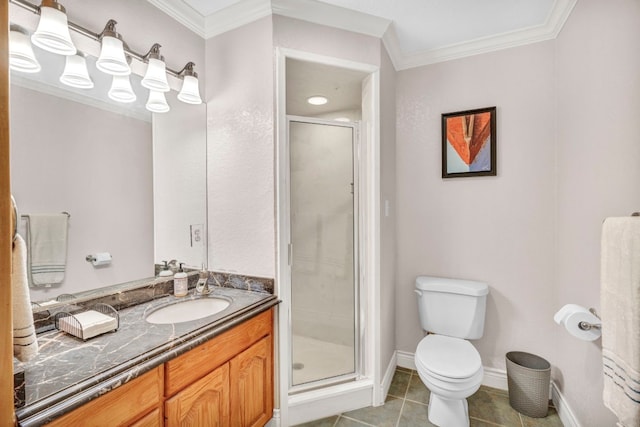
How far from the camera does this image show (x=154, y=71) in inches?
61.7

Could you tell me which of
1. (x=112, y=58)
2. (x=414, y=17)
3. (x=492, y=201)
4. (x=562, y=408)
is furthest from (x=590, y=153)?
(x=112, y=58)

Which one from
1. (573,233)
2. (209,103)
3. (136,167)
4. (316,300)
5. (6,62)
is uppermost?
(209,103)

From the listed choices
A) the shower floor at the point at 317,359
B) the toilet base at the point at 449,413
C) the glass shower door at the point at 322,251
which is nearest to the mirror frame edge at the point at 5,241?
the glass shower door at the point at 322,251

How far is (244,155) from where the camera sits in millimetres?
1786

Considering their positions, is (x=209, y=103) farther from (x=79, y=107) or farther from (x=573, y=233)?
(x=573, y=233)

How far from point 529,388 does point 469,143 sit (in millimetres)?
→ 1697

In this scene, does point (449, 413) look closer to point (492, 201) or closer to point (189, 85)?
point (492, 201)

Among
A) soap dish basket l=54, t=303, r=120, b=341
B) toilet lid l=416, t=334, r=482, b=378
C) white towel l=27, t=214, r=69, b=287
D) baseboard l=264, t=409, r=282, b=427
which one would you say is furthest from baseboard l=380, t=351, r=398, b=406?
white towel l=27, t=214, r=69, b=287

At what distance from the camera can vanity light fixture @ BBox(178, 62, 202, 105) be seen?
5.73 ft

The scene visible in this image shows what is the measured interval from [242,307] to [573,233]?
1.94 m

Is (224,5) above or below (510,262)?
above

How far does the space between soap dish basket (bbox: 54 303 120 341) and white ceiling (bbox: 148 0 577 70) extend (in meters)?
1.66

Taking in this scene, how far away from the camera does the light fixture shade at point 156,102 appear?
1.62 m

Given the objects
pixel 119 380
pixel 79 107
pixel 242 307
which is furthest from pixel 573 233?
pixel 79 107
